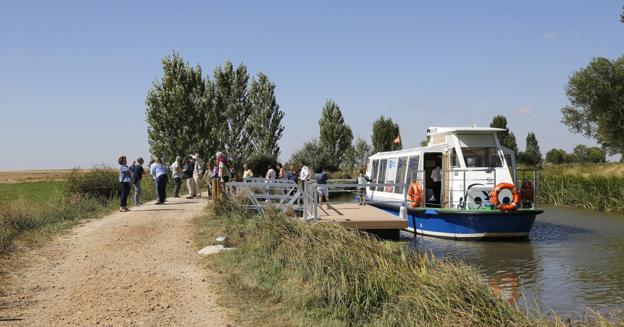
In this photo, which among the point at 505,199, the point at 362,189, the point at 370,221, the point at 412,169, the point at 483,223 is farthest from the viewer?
the point at 362,189

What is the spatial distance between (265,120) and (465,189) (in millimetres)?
34092

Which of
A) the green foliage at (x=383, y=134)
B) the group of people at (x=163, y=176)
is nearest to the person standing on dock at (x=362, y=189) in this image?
the group of people at (x=163, y=176)

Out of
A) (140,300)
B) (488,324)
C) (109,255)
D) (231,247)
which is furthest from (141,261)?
(488,324)

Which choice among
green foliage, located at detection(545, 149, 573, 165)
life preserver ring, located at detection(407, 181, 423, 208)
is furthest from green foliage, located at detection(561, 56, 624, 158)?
green foliage, located at detection(545, 149, 573, 165)

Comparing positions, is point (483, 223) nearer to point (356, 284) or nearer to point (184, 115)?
point (356, 284)

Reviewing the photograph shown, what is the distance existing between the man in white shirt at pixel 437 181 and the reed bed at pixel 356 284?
940 centimetres

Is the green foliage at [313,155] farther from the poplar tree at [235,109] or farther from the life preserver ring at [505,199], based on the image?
the life preserver ring at [505,199]

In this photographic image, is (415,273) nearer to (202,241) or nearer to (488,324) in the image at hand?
(488,324)

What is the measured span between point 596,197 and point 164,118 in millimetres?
23166

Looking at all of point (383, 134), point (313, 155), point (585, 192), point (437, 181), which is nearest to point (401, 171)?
point (437, 181)

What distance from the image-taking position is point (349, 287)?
7562mm

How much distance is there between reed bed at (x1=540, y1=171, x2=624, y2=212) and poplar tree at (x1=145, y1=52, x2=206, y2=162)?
1961 centimetres

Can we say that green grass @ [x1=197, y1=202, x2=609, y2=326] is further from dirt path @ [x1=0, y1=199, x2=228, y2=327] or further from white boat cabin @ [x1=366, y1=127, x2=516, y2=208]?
white boat cabin @ [x1=366, y1=127, x2=516, y2=208]

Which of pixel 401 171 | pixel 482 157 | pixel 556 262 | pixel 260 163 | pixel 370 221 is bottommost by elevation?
pixel 556 262
